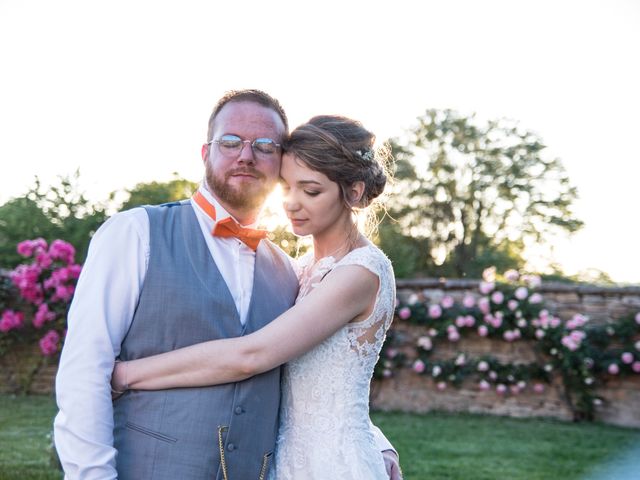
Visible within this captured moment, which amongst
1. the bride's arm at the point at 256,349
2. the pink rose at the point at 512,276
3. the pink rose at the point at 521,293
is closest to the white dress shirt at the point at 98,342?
the bride's arm at the point at 256,349

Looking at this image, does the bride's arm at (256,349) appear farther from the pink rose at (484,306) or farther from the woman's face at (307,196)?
the pink rose at (484,306)

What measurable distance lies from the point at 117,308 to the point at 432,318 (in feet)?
26.8

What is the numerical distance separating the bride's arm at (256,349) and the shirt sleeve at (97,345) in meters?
0.10

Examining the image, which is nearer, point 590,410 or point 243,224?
point 243,224

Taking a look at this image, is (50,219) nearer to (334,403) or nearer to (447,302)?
(447,302)

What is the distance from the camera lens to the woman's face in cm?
256

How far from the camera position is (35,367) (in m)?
9.96

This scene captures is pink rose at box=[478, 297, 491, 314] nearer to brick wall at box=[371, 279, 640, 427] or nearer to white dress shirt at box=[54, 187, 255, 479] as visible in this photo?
brick wall at box=[371, 279, 640, 427]

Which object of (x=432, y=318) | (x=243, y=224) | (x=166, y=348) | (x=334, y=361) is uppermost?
(x=243, y=224)

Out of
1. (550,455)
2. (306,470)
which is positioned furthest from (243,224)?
(550,455)

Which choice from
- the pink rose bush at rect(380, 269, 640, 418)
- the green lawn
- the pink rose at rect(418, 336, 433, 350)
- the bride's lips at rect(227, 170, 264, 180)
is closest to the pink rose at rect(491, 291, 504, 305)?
the pink rose bush at rect(380, 269, 640, 418)

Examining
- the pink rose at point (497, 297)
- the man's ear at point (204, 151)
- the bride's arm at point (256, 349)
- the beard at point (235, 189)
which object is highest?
the man's ear at point (204, 151)

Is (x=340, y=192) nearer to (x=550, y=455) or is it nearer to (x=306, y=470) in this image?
(x=306, y=470)

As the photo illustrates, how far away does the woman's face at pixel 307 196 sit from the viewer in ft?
8.40
